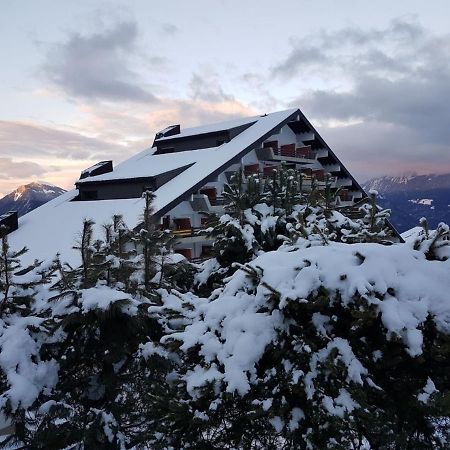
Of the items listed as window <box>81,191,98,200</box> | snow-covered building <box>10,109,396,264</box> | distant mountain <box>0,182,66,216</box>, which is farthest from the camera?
distant mountain <box>0,182,66,216</box>

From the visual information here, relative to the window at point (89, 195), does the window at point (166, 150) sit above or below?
above

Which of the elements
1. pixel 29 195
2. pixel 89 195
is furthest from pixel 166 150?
pixel 29 195

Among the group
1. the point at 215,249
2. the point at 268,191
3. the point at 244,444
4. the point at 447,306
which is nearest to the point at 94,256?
the point at 215,249

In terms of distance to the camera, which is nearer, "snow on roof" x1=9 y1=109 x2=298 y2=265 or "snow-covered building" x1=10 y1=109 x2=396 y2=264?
"snow on roof" x1=9 y1=109 x2=298 y2=265

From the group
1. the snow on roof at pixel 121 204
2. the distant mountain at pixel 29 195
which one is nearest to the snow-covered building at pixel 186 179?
the snow on roof at pixel 121 204

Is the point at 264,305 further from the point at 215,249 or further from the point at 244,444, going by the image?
the point at 215,249

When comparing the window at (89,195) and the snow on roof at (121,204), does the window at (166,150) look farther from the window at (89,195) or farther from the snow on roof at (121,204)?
the window at (89,195)

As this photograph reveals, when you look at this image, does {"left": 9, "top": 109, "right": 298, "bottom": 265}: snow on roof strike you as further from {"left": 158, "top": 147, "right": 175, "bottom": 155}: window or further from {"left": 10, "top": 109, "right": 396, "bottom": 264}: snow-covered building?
{"left": 158, "top": 147, "right": 175, "bottom": 155}: window

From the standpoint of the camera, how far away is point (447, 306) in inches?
227

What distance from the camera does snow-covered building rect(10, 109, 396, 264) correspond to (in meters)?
22.5

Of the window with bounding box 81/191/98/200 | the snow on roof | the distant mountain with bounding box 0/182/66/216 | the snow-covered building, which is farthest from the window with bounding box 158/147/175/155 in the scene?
the distant mountain with bounding box 0/182/66/216

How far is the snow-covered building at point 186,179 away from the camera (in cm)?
2253

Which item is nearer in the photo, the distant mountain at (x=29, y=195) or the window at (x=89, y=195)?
the window at (x=89, y=195)

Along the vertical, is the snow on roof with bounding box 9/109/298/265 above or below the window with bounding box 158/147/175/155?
below
